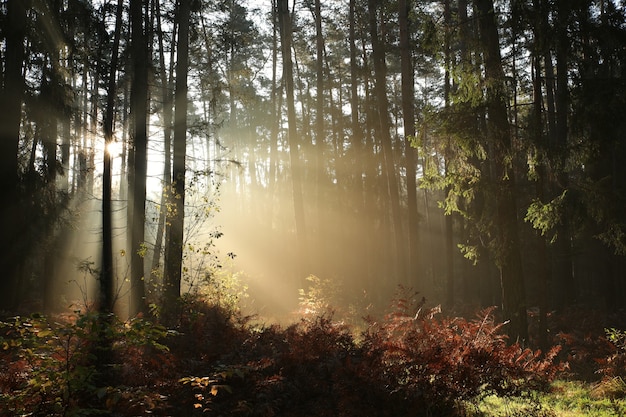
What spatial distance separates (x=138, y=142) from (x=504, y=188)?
8184mm

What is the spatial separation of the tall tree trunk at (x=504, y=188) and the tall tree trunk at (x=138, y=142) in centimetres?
737

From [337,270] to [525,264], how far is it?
10.7 metres

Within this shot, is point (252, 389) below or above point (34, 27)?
below

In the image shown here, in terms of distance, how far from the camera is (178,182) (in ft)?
37.3

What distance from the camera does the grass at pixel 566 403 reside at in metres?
5.62

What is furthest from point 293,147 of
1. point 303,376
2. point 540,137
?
point 303,376

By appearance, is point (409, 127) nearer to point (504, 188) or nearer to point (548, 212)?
point (504, 188)

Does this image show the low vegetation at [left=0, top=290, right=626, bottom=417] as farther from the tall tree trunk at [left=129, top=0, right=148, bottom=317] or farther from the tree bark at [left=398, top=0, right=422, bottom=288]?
the tree bark at [left=398, top=0, right=422, bottom=288]

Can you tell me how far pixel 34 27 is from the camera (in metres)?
11.7

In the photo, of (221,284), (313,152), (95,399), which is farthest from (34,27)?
(313,152)

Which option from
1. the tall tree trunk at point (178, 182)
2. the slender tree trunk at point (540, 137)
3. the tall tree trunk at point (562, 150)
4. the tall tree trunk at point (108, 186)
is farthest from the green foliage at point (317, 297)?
the tall tree trunk at point (562, 150)

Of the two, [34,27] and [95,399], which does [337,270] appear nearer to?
[34,27]

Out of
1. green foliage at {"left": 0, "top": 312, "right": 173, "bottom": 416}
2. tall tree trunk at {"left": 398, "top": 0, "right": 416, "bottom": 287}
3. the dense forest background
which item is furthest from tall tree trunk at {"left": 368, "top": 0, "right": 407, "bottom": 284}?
green foliage at {"left": 0, "top": 312, "right": 173, "bottom": 416}

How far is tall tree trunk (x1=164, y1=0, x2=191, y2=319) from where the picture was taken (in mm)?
10734
